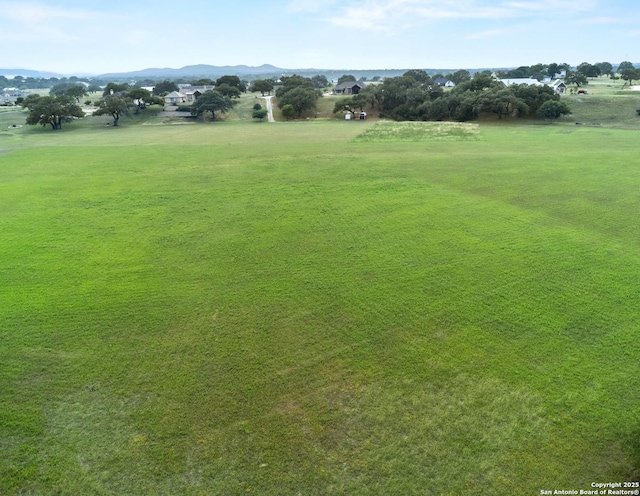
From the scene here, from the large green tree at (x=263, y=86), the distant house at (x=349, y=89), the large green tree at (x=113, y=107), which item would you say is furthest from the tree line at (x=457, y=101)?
the large green tree at (x=113, y=107)

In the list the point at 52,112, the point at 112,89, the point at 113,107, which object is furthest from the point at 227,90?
the point at 52,112

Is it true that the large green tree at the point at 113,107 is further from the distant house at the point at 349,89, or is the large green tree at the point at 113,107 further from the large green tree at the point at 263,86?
the distant house at the point at 349,89

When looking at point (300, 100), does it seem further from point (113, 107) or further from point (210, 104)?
point (113, 107)

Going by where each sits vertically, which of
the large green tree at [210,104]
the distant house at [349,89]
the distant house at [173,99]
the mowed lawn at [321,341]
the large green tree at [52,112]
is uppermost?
the distant house at [349,89]

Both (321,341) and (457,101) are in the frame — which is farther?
(457,101)

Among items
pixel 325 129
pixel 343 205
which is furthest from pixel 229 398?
pixel 325 129

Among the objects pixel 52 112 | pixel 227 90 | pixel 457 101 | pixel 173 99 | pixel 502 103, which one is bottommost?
pixel 52 112

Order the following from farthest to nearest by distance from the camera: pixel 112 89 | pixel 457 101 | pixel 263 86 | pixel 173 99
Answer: pixel 263 86, pixel 112 89, pixel 173 99, pixel 457 101

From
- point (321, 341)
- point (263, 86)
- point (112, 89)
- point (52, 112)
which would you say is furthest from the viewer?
point (263, 86)

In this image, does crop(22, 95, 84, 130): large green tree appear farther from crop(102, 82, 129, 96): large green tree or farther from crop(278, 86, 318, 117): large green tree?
crop(278, 86, 318, 117): large green tree

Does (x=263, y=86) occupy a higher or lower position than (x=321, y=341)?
higher
